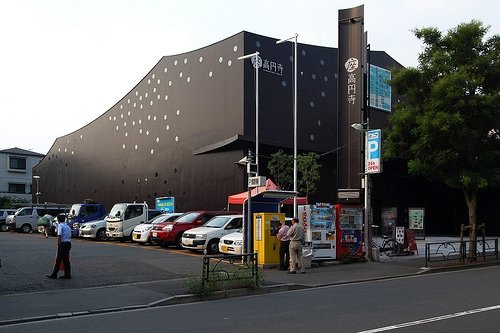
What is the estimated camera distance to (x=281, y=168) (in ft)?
120

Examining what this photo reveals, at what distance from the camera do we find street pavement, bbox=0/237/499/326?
34.0 ft

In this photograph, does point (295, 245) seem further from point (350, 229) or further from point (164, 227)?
point (164, 227)

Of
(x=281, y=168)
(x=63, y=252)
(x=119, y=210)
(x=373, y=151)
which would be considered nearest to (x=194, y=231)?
(x=373, y=151)

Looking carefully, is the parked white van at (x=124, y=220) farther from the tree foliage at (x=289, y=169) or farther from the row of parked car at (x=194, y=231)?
the tree foliage at (x=289, y=169)

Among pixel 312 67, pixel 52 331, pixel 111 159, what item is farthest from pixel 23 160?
pixel 52 331

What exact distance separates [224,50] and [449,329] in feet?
112

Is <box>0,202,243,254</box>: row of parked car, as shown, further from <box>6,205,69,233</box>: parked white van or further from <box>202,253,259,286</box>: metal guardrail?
<box>202,253,259,286</box>: metal guardrail

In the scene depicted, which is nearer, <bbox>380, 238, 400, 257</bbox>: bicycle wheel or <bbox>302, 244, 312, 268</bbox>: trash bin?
<bbox>302, 244, 312, 268</bbox>: trash bin

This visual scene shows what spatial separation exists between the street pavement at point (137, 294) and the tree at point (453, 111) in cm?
Answer: 410

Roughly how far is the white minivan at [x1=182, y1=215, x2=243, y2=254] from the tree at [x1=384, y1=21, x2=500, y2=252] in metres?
6.74

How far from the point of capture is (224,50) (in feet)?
131

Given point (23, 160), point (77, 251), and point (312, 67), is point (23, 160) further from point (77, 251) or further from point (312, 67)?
point (77, 251)

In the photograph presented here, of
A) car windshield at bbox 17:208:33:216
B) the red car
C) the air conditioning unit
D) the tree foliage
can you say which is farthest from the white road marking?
car windshield at bbox 17:208:33:216

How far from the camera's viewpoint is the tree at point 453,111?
18.6 metres
